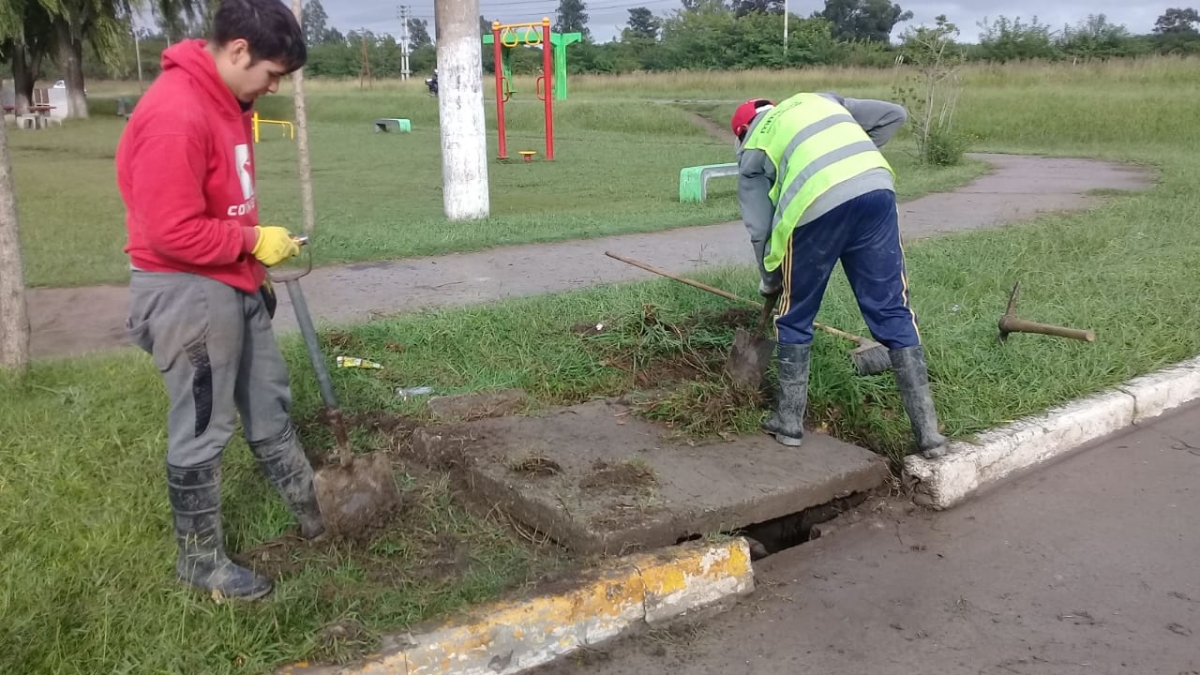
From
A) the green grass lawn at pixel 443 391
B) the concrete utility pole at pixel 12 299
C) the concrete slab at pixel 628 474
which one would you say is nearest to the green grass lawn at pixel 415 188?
the concrete utility pole at pixel 12 299

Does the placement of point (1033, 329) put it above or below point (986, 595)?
above

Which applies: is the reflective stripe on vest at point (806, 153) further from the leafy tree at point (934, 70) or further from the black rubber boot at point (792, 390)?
the leafy tree at point (934, 70)

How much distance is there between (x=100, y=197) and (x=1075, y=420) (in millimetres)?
12201

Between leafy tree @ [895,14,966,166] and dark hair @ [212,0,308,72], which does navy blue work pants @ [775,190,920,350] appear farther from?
leafy tree @ [895,14,966,166]

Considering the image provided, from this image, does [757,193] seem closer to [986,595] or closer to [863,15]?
[986,595]

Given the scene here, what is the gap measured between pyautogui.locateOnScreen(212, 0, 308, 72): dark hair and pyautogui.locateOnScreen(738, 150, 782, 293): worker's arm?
1841 millimetres

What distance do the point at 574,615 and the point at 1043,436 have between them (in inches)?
91.5

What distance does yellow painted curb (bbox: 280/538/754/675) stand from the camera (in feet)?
8.46

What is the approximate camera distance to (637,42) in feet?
198

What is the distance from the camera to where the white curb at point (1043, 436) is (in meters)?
3.80

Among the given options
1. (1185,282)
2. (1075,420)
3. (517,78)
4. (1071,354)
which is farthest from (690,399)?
(517,78)

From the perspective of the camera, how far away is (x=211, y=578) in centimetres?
278

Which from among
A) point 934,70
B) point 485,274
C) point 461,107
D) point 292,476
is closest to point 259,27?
point 292,476

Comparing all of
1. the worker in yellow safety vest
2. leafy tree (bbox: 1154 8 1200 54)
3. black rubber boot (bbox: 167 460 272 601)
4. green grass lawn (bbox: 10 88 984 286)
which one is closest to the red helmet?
the worker in yellow safety vest
